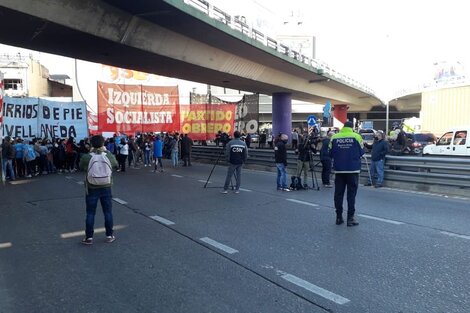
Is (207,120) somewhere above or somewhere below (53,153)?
above

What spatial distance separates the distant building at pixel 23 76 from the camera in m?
59.5

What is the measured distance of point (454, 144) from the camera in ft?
58.4

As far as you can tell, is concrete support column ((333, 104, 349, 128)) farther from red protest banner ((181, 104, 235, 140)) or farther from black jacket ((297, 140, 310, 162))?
black jacket ((297, 140, 310, 162))

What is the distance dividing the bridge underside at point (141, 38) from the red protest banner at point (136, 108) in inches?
52.3

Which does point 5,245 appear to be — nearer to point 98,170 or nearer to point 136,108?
point 98,170

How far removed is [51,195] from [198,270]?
799cm

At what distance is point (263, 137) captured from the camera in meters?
32.6

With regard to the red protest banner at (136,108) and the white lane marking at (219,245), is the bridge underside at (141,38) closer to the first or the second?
the red protest banner at (136,108)

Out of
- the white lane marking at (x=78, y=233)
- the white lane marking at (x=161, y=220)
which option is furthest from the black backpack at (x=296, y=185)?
the white lane marking at (x=78, y=233)

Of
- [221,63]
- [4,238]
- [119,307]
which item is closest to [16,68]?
[221,63]

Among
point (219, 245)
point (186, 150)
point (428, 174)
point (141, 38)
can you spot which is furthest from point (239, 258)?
point (186, 150)

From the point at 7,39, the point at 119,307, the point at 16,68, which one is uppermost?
the point at 16,68

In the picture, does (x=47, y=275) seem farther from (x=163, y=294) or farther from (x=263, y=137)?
(x=263, y=137)

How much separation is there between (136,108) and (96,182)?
15035mm
